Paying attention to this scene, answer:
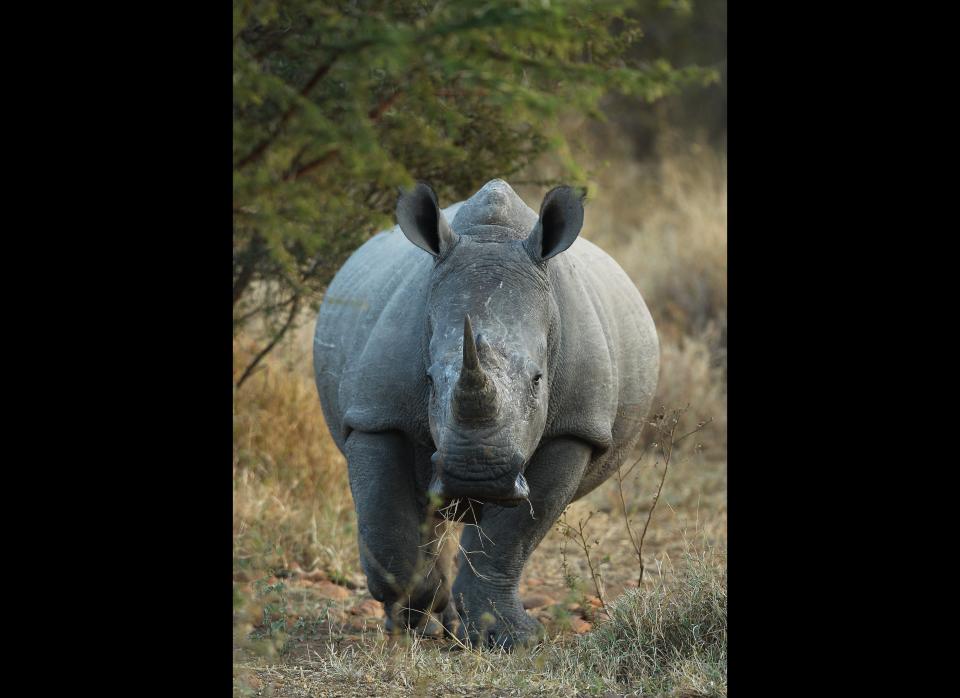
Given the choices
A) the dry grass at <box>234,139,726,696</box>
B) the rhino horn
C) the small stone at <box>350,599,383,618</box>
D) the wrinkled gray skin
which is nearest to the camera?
the rhino horn

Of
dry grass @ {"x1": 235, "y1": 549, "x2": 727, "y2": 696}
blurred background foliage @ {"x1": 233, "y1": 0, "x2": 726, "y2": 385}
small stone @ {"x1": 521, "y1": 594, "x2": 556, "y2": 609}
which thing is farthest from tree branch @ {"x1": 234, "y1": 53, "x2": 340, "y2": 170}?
small stone @ {"x1": 521, "y1": 594, "x2": 556, "y2": 609}

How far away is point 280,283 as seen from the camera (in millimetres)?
8430

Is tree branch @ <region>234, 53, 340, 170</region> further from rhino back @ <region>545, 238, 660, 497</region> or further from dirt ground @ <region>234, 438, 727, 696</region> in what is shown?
dirt ground @ <region>234, 438, 727, 696</region>

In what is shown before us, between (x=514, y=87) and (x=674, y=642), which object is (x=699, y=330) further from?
(x=514, y=87)

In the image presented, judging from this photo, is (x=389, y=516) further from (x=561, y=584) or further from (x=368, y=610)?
(x=561, y=584)

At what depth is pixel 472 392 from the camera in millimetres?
4426


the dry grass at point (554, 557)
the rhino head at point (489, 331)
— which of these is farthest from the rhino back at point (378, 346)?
the dry grass at point (554, 557)

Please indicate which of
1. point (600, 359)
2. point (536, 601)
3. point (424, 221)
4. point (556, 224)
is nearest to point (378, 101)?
point (424, 221)

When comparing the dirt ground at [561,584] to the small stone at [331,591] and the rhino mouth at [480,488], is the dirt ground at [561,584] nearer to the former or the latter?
the small stone at [331,591]

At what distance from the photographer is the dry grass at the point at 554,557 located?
5023 mm

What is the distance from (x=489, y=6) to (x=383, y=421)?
202 cm

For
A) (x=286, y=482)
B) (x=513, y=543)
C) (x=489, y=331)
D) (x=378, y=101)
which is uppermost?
(x=378, y=101)

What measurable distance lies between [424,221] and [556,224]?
517 mm

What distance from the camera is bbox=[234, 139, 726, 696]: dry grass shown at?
16.5 feet
